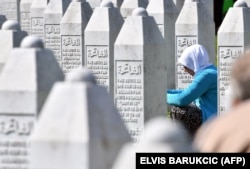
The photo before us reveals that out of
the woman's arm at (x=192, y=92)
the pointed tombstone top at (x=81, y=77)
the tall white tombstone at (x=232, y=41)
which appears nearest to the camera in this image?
the pointed tombstone top at (x=81, y=77)

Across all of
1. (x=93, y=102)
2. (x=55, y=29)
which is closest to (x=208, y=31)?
(x=55, y=29)

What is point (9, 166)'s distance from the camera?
858cm

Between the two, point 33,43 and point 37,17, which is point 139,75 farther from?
point 37,17

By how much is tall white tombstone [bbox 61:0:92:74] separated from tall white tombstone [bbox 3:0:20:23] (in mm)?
9411

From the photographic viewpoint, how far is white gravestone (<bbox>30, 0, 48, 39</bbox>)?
23.9m

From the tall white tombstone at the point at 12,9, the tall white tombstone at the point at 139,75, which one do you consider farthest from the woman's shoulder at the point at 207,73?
the tall white tombstone at the point at 12,9

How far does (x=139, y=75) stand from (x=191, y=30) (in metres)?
4.20

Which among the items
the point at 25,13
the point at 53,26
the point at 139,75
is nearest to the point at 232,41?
the point at 139,75

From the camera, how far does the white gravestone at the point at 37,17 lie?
2394 centimetres

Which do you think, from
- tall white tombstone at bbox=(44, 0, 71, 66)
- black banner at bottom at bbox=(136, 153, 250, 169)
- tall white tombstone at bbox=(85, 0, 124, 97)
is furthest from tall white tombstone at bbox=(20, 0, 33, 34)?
black banner at bottom at bbox=(136, 153, 250, 169)

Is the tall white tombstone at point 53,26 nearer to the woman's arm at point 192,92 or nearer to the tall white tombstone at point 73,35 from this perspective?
the tall white tombstone at point 73,35

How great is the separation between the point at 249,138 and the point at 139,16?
9.47 meters

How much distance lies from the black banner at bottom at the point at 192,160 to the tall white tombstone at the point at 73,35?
12463 millimetres

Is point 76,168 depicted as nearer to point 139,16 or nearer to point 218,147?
point 218,147
